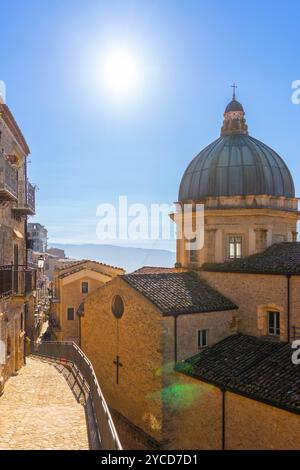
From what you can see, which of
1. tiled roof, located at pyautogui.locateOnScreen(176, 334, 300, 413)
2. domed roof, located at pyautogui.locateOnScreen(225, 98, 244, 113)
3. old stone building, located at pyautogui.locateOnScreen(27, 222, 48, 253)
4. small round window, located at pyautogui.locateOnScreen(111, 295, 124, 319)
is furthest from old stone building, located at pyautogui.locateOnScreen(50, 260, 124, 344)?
old stone building, located at pyautogui.locateOnScreen(27, 222, 48, 253)

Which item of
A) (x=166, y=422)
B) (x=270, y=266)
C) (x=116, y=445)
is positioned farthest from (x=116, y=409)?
(x=116, y=445)

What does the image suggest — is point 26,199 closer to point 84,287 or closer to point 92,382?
point 92,382

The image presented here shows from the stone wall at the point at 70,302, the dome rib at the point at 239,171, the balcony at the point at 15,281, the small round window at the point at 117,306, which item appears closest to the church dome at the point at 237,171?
the dome rib at the point at 239,171

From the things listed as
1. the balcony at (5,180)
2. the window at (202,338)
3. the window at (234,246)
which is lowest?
the window at (202,338)

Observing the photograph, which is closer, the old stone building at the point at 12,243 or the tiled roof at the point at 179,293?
the old stone building at the point at 12,243

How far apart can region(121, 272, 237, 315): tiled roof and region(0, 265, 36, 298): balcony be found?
15.4ft

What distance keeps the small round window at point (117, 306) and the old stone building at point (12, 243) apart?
14.3 ft

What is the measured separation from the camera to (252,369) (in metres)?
16.0

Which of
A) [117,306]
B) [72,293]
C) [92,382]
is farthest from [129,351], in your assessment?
[72,293]

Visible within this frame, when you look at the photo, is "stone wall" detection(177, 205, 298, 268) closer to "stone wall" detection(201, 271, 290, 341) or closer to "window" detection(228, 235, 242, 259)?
"window" detection(228, 235, 242, 259)

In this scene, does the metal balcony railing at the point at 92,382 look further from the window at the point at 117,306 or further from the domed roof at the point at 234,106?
the domed roof at the point at 234,106

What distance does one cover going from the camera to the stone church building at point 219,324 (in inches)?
599

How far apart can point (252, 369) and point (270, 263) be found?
219 inches
